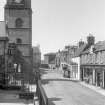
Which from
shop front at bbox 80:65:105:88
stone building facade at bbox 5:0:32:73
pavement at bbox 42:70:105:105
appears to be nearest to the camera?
pavement at bbox 42:70:105:105

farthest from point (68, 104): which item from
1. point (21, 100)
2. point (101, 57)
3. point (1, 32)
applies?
point (1, 32)

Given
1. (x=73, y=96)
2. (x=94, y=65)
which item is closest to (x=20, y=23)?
(x=94, y=65)

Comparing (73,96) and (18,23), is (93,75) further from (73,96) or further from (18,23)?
(18,23)

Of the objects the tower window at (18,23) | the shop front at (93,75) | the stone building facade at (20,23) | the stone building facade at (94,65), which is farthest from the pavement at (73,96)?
the tower window at (18,23)

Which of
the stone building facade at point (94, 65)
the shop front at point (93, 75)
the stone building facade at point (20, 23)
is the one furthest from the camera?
the stone building facade at point (20, 23)

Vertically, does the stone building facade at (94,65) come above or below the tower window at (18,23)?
below

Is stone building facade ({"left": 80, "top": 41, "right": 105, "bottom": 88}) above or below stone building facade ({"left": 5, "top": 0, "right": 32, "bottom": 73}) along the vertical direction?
below

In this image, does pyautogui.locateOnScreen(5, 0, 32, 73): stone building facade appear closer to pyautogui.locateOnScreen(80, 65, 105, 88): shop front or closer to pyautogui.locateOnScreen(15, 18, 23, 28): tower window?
pyautogui.locateOnScreen(15, 18, 23, 28): tower window

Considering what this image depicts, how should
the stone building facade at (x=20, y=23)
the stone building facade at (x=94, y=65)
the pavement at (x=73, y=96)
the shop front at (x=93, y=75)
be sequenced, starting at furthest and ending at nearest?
1. the stone building facade at (x=20, y=23)
2. the stone building facade at (x=94, y=65)
3. the shop front at (x=93, y=75)
4. the pavement at (x=73, y=96)

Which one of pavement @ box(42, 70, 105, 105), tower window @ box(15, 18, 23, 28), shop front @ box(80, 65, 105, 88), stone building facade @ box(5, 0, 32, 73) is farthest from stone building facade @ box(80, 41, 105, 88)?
tower window @ box(15, 18, 23, 28)

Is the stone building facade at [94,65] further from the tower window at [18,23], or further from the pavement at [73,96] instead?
the tower window at [18,23]

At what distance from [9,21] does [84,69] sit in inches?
733

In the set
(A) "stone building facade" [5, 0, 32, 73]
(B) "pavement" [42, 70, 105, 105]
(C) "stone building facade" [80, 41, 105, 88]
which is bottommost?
(B) "pavement" [42, 70, 105, 105]

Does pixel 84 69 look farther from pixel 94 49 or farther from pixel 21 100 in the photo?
pixel 21 100
